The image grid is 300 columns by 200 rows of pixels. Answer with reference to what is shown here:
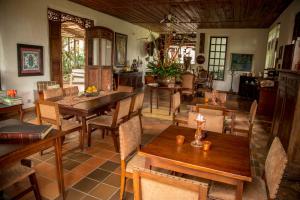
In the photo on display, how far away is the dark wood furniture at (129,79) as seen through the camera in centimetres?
804

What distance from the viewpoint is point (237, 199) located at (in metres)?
1.48

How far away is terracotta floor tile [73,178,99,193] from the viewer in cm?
231

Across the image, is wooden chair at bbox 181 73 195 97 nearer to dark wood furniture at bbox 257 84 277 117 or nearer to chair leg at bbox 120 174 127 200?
dark wood furniture at bbox 257 84 277 117

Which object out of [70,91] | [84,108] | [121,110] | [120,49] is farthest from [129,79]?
[84,108]

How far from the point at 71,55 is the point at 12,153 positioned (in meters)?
11.4

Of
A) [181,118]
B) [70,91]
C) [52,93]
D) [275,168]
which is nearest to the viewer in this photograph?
[275,168]

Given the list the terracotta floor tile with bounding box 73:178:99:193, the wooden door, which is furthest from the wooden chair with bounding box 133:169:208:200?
the wooden door

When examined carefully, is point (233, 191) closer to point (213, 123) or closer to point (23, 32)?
point (213, 123)

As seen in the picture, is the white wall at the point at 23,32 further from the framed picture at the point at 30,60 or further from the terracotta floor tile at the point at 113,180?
the terracotta floor tile at the point at 113,180

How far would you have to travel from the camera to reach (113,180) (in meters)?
2.51

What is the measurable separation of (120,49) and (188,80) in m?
3.33

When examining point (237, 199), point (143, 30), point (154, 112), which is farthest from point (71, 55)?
point (237, 199)

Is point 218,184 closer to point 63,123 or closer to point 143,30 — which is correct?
point 63,123

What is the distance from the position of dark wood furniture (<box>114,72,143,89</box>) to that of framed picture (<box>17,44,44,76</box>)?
305cm
